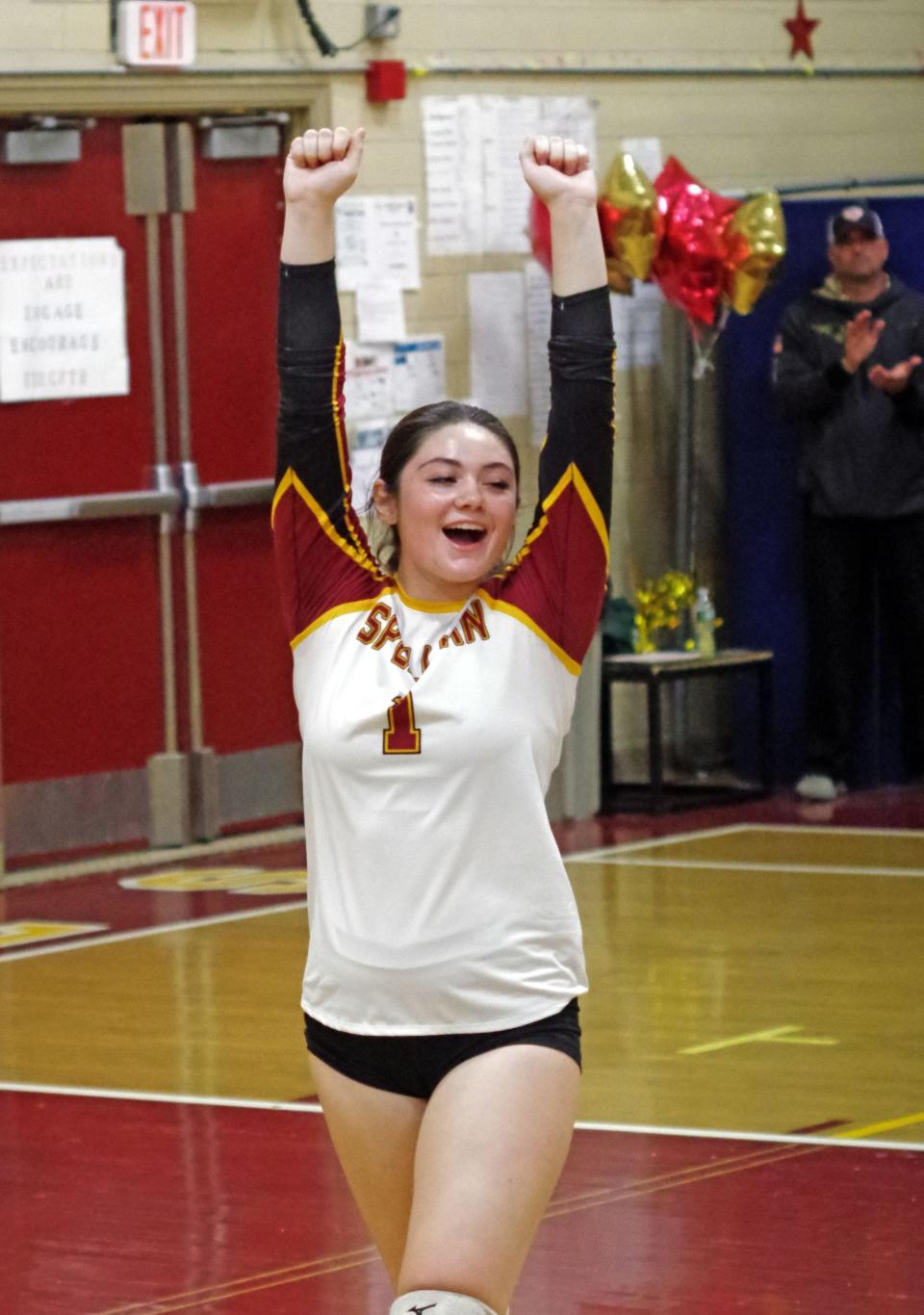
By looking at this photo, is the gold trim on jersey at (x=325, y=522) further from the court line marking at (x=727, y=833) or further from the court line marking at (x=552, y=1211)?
the court line marking at (x=727, y=833)

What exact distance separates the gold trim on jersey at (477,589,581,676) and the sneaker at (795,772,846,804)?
6654 millimetres

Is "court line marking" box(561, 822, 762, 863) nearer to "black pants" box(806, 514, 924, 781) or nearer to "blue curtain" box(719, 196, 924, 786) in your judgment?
"black pants" box(806, 514, 924, 781)

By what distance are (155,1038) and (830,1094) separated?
5.41 ft

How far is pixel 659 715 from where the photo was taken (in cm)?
949

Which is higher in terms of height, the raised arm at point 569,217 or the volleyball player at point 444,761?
the raised arm at point 569,217

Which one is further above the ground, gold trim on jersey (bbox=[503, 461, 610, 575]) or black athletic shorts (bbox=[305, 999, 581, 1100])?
gold trim on jersey (bbox=[503, 461, 610, 575])


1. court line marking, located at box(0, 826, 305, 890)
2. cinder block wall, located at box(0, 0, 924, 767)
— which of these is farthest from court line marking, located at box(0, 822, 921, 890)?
cinder block wall, located at box(0, 0, 924, 767)

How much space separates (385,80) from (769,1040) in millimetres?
4193

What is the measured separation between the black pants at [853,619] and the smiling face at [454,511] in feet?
21.3

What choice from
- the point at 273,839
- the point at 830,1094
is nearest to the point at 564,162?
the point at 830,1094

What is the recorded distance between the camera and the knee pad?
2.76 metres

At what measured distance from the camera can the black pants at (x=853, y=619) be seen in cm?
952

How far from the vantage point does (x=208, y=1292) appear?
434 centimetres

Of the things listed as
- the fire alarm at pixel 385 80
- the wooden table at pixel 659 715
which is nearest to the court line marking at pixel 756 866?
the wooden table at pixel 659 715
